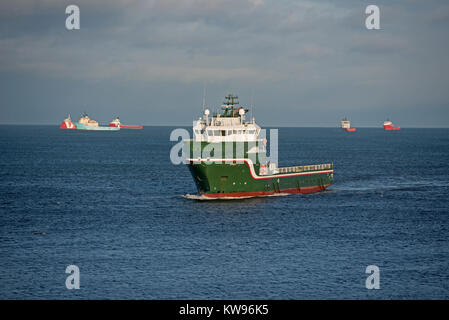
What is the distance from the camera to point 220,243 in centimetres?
4581

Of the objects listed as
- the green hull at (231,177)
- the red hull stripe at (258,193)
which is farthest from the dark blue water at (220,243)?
the green hull at (231,177)

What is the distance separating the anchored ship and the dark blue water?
6.48 ft

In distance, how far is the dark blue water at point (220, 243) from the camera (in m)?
35.2

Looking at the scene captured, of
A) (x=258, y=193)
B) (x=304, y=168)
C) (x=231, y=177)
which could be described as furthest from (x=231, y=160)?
(x=304, y=168)

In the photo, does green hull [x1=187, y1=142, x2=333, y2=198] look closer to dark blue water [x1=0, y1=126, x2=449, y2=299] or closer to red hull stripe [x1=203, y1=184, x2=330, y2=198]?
red hull stripe [x1=203, y1=184, x2=330, y2=198]

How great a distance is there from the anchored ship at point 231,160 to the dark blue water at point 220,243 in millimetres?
1974

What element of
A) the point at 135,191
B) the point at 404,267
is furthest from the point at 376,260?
the point at 135,191

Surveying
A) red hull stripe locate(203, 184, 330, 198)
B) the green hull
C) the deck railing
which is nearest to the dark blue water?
red hull stripe locate(203, 184, 330, 198)

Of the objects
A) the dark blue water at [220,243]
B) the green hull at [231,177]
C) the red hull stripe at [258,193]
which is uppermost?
the green hull at [231,177]

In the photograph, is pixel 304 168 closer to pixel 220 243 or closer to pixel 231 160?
pixel 231 160

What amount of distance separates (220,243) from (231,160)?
1730 cm

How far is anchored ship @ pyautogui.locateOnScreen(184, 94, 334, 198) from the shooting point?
61844 mm

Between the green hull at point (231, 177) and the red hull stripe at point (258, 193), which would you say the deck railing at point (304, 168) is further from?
the red hull stripe at point (258, 193)
